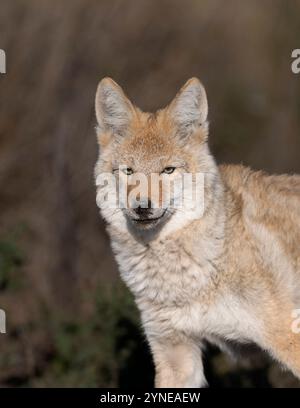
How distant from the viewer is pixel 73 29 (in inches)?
424

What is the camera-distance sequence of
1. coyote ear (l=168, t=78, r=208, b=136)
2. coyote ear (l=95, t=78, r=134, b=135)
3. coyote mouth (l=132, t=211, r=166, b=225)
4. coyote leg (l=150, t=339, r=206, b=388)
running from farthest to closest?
1. coyote leg (l=150, t=339, r=206, b=388)
2. coyote ear (l=95, t=78, r=134, b=135)
3. coyote ear (l=168, t=78, r=208, b=136)
4. coyote mouth (l=132, t=211, r=166, b=225)

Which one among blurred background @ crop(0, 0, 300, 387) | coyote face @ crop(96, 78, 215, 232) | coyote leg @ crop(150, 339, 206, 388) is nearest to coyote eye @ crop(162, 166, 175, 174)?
coyote face @ crop(96, 78, 215, 232)

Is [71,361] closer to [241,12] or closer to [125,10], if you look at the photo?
[125,10]

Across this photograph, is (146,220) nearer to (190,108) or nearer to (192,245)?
(192,245)

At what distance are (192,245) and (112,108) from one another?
4.07ft

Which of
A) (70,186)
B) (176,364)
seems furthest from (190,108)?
(70,186)

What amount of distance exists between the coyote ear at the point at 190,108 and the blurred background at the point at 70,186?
3.28 metres

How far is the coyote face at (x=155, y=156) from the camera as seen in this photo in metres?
5.60

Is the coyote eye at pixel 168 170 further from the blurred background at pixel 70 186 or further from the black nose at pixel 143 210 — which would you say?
the blurred background at pixel 70 186

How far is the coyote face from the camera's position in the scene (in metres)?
5.60

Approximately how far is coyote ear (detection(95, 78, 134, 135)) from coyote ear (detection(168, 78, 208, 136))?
1.16 feet

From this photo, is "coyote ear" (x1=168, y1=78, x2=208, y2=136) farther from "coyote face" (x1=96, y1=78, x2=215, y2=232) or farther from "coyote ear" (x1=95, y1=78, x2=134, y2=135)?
"coyote ear" (x1=95, y1=78, x2=134, y2=135)

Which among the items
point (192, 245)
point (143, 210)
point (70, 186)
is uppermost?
point (143, 210)

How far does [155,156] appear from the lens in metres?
5.73
